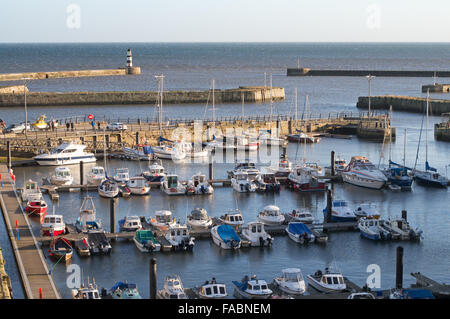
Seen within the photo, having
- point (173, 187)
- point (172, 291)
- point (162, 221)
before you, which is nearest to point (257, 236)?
point (162, 221)

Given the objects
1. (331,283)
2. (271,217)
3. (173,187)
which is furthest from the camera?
(173,187)

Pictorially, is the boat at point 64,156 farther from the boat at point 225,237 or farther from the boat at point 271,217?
the boat at point 225,237

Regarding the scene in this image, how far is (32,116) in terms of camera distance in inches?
3196

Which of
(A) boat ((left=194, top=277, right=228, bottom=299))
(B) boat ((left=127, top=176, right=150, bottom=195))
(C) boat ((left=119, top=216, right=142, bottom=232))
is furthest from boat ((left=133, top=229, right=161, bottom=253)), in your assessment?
(B) boat ((left=127, top=176, right=150, bottom=195))

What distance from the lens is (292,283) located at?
24.4 meters

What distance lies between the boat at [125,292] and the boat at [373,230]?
12.8 m

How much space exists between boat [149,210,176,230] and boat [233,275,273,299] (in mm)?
9060

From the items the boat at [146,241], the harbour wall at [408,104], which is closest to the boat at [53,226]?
the boat at [146,241]

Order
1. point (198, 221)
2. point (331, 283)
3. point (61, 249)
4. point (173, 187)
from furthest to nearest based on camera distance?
1. point (173, 187)
2. point (198, 221)
3. point (61, 249)
4. point (331, 283)

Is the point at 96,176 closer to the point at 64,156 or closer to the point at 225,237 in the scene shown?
the point at 64,156

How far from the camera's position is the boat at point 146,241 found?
3008cm

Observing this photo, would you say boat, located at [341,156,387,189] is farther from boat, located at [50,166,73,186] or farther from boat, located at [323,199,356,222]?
boat, located at [50,166,73,186]

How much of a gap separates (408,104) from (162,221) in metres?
61.7

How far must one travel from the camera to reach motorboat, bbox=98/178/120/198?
41000 millimetres
